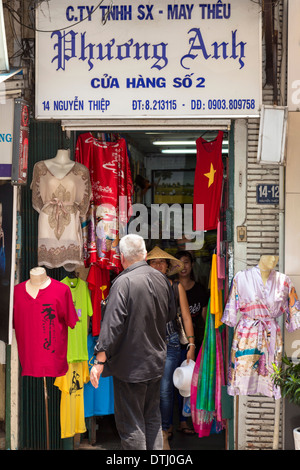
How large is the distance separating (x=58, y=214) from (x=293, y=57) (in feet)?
9.10

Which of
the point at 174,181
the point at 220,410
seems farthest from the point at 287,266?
the point at 174,181

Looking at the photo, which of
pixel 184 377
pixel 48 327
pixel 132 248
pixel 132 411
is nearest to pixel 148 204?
A: pixel 184 377

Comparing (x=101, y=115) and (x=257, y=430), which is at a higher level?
(x=101, y=115)

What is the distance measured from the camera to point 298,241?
682cm

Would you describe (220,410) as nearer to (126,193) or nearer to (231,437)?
(231,437)

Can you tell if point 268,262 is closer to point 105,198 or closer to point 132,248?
point 132,248

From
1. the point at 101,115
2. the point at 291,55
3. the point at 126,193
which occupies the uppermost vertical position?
the point at 291,55

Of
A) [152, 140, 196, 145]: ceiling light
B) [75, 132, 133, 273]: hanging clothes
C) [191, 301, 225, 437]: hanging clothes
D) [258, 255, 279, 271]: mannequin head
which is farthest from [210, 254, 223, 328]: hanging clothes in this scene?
[152, 140, 196, 145]: ceiling light

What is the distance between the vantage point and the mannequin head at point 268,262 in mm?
6746

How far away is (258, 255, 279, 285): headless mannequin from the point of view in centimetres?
675

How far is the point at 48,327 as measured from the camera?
6.85m

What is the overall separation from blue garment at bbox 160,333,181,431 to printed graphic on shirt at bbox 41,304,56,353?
4.75 feet

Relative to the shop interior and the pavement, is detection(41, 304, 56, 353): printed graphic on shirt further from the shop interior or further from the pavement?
the pavement
